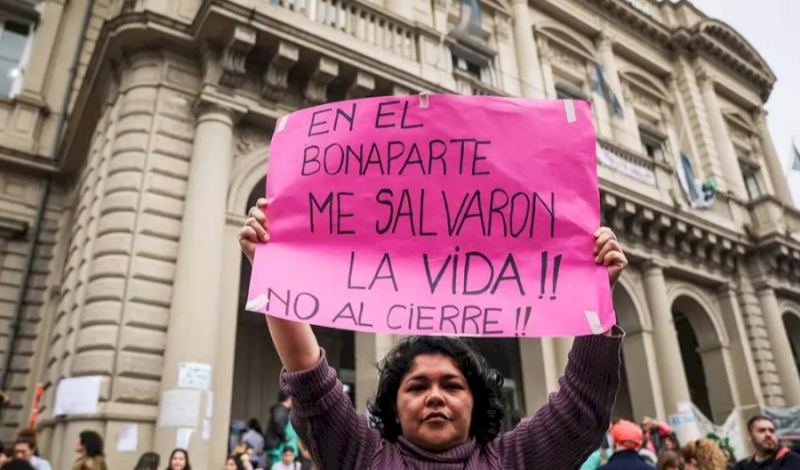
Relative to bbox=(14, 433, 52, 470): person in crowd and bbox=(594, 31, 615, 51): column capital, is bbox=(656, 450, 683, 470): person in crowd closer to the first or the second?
bbox=(14, 433, 52, 470): person in crowd

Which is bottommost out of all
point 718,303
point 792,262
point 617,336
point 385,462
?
point 385,462

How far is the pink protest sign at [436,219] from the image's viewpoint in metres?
1.87

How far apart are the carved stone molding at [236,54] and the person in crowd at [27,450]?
4.82 m

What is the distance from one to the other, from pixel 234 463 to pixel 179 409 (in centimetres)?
104

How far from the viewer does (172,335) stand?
684 centimetres

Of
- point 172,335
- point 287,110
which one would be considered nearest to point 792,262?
point 287,110

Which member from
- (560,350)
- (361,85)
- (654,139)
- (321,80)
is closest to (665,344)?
(560,350)

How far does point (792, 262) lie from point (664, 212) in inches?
213

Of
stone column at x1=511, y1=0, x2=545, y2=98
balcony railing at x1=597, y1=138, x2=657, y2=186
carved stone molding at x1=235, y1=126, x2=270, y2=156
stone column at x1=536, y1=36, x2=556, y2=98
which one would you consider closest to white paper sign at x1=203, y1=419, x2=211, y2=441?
carved stone molding at x1=235, y1=126, x2=270, y2=156

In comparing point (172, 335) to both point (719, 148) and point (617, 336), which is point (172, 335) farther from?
point (719, 148)

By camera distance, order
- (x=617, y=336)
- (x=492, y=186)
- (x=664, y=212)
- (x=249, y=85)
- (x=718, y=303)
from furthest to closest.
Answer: (x=718, y=303), (x=664, y=212), (x=249, y=85), (x=492, y=186), (x=617, y=336)

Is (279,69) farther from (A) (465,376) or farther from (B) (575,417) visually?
(B) (575,417)

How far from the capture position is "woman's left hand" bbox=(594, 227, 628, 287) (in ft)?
6.09

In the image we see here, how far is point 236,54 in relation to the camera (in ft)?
27.3
